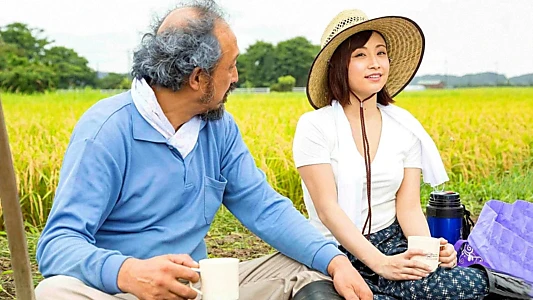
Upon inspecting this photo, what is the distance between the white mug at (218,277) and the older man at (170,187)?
17 cm

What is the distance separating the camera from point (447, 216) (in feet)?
10.6

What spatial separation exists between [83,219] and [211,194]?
0.51 metres

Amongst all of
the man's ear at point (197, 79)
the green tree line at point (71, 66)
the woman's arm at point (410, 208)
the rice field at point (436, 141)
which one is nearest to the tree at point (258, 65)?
the green tree line at point (71, 66)

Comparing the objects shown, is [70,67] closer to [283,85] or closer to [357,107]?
[283,85]

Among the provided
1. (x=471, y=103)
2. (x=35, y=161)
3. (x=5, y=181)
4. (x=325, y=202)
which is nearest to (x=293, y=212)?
(x=325, y=202)

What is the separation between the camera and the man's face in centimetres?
230

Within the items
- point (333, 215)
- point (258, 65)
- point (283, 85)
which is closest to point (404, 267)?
point (333, 215)

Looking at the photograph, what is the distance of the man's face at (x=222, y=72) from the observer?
7.56 ft

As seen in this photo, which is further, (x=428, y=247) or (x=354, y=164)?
(x=354, y=164)

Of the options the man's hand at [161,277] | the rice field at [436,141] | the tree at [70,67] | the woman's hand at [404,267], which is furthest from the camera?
the tree at [70,67]

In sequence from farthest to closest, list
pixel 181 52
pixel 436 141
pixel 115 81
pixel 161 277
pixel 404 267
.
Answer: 1. pixel 115 81
2. pixel 436 141
3. pixel 404 267
4. pixel 181 52
5. pixel 161 277

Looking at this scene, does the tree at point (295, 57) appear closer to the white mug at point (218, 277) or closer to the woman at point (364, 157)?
the woman at point (364, 157)

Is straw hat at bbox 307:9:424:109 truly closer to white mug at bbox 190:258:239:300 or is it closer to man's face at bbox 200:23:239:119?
man's face at bbox 200:23:239:119

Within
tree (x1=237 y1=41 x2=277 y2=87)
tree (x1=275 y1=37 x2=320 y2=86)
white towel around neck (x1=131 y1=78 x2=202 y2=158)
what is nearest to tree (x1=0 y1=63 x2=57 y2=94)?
tree (x1=237 y1=41 x2=277 y2=87)
